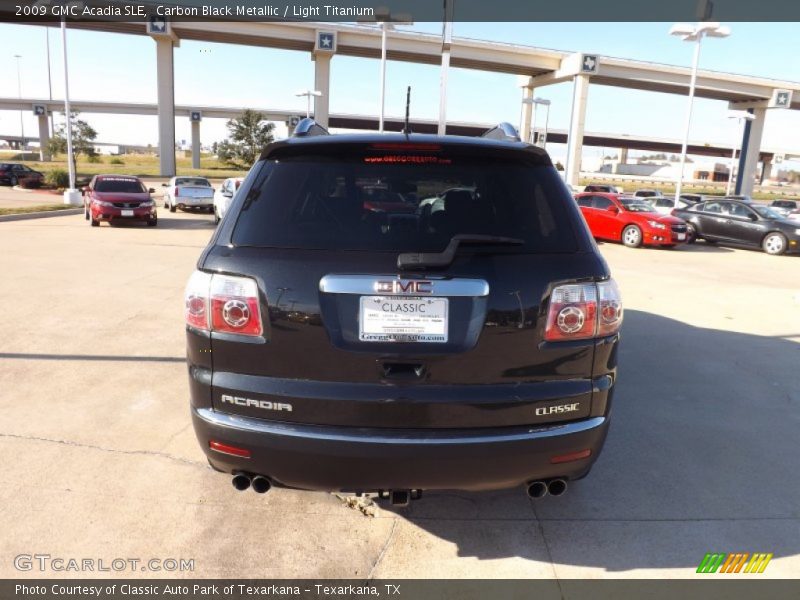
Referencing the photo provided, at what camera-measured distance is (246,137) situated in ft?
221

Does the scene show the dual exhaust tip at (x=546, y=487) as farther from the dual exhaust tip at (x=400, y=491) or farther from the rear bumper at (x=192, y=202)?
the rear bumper at (x=192, y=202)

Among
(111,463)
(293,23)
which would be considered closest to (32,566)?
(111,463)

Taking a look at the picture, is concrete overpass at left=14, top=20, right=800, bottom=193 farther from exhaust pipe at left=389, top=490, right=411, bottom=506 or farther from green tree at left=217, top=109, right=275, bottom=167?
exhaust pipe at left=389, top=490, right=411, bottom=506

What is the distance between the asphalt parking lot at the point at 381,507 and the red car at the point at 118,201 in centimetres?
1155

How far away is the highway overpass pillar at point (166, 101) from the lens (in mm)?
46438

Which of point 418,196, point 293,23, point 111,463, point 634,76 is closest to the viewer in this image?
point 418,196

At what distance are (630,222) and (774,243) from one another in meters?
4.07

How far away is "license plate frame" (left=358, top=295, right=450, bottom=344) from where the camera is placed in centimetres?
241

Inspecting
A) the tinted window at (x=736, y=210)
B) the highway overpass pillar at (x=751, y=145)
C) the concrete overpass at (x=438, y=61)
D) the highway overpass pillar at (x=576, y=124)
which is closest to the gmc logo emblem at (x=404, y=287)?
the tinted window at (x=736, y=210)

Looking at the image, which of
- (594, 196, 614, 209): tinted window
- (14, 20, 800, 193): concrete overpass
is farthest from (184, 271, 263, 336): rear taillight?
(14, 20, 800, 193): concrete overpass

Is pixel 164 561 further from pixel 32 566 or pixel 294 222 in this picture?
pixel 294 222

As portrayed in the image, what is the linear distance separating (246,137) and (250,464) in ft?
229

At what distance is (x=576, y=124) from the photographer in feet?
166

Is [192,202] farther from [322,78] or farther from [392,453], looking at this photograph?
[322,78]
